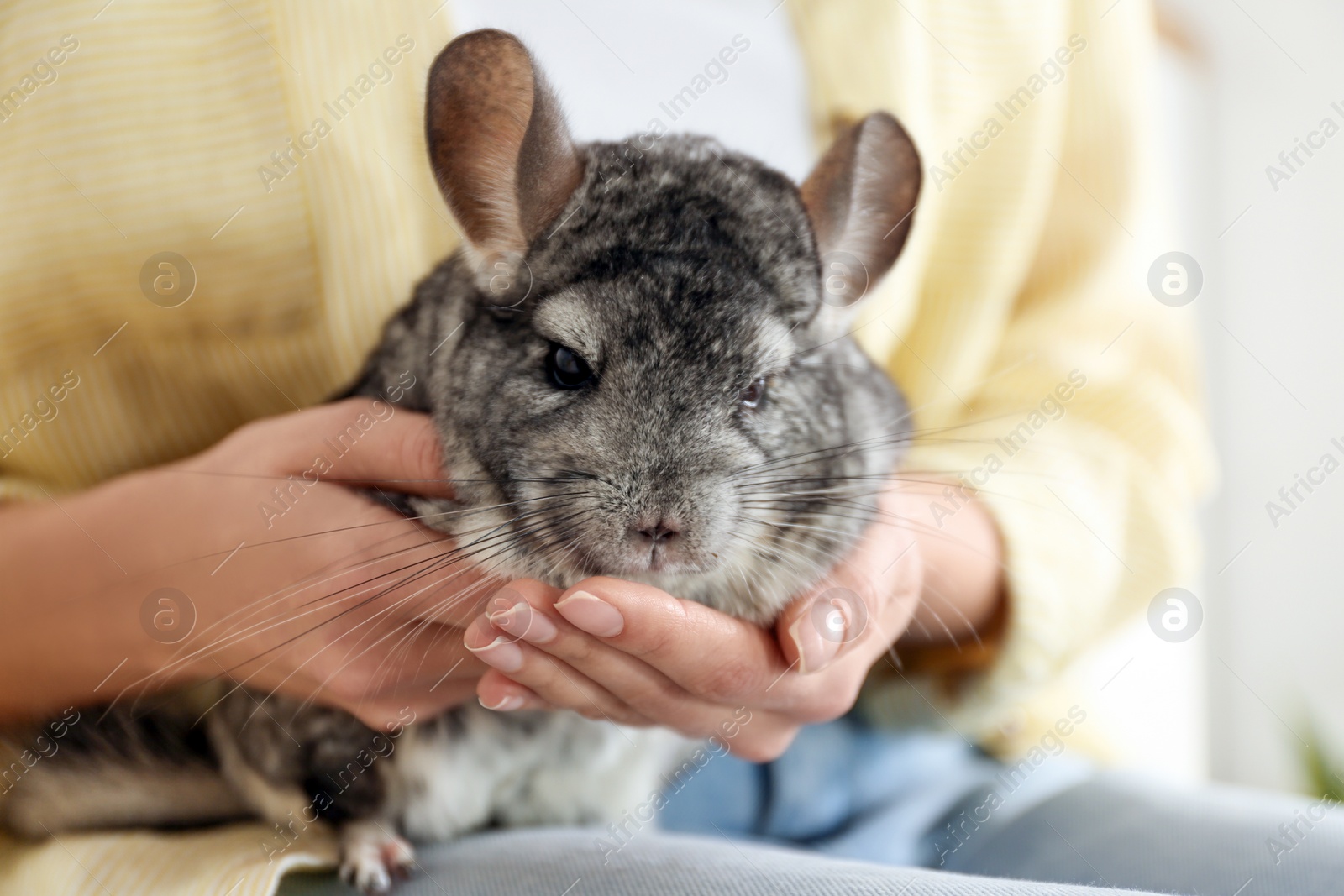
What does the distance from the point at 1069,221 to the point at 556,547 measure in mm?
1219

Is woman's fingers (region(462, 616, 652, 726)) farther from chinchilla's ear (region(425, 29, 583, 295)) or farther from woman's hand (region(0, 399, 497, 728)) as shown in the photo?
chinchilla's ear (region(425, 29, 583, 295))

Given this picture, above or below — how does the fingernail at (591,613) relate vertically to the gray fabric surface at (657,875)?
above

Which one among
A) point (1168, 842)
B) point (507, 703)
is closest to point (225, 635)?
point (507, 703)

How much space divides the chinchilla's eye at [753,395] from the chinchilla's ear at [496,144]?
0.77ft

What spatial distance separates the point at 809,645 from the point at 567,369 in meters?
0.34

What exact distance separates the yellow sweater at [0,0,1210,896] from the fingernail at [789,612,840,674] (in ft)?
1.21

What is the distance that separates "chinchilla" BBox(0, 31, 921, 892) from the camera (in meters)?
0.86

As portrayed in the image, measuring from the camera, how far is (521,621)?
85cm

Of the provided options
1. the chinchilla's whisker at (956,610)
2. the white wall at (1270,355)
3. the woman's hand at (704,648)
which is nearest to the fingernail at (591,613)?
the woman's hand at (704,648)

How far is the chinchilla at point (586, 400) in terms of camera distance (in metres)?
0.86

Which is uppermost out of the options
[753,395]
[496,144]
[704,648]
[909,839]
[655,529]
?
[496,144]

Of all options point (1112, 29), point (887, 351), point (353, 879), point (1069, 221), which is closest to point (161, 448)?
point (353, 879)

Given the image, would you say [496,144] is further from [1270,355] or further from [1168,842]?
[1270,355]

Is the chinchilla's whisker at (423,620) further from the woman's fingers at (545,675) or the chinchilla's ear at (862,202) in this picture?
the chinchilla's ear at (862,202)
